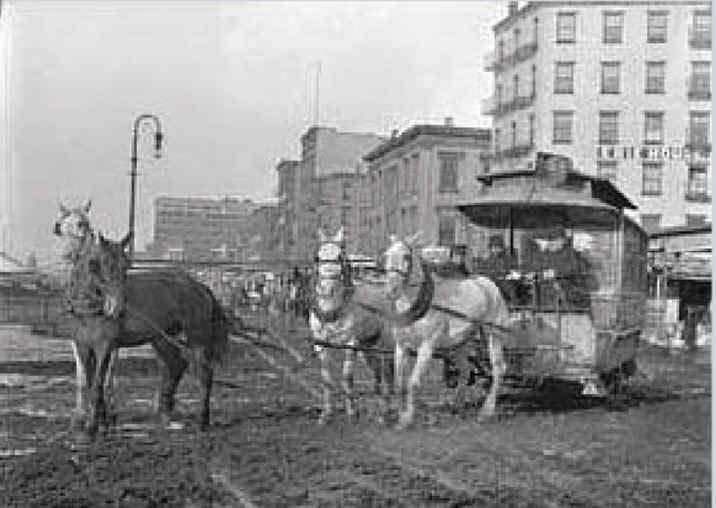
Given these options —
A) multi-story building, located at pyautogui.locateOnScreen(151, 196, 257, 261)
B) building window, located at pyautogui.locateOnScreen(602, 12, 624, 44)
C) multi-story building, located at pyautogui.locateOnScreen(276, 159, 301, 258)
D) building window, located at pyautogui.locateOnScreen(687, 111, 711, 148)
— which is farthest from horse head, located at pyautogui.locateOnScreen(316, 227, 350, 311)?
building window, located at pyautogui.locateOnScreen(687, 111, 711, 148)

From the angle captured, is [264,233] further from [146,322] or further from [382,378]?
[382,378]

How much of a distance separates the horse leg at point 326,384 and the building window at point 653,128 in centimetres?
105

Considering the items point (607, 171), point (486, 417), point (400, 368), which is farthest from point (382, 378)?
point (607, 171)

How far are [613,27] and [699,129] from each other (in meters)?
0.36

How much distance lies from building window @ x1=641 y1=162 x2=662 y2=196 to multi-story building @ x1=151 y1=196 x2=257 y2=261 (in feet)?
3.16

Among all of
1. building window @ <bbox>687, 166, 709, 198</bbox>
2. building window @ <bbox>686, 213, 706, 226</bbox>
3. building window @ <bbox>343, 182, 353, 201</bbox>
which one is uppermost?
building window @ <bbox>687, 166, 709, 198</bbox>

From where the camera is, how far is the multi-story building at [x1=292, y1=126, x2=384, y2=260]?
7.94 ft

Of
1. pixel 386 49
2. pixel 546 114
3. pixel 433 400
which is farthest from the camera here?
pixel 433 400

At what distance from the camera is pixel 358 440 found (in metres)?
2.68

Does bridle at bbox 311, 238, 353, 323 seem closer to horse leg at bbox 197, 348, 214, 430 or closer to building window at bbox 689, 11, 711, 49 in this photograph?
horse leg at bbox 197, 348, 214, 430

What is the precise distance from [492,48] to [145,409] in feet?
4.23

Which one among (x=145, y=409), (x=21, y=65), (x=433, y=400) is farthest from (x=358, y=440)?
(x=21, y=65)

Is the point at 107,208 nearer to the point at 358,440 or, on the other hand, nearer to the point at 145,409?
the point at 145,409

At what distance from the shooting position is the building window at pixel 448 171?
241cm
